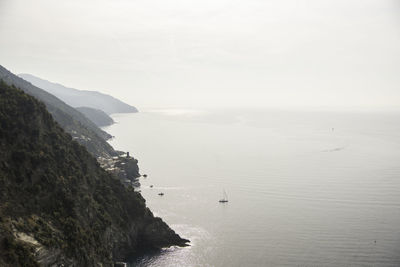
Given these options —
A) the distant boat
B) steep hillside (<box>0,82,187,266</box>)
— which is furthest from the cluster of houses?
steep hillside (<box>0,82,187,266</box>)

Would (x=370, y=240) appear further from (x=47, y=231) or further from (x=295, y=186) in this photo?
(x=47, y=231)

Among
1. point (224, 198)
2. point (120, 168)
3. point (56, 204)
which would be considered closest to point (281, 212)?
point (224, 198)

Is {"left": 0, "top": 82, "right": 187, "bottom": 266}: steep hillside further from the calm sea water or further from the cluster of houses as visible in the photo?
the cluster of houses

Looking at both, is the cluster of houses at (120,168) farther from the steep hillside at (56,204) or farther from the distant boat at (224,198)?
the steep hillside at (56,204)

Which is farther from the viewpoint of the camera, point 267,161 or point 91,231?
point 267,161

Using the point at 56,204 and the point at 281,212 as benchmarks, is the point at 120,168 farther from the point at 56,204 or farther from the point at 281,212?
the point at 56,204

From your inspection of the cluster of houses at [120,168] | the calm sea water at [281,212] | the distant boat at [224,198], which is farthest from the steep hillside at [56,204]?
the cluster of houses at [120,168]

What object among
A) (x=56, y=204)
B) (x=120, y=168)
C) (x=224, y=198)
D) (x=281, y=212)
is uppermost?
(x=120, y=168)

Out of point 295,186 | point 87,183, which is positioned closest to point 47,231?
point 87,183
